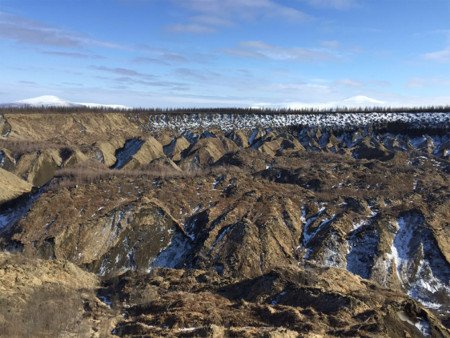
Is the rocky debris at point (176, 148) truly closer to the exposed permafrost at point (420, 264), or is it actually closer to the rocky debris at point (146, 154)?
the rocky debris at point (146, 154)

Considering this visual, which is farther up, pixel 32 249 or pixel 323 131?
pixel 323 131

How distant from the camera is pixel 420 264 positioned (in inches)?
964

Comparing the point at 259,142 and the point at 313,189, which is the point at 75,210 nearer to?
the point at 313,189

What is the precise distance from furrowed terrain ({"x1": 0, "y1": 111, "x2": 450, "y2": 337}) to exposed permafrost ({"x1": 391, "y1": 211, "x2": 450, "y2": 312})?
0.22 feet

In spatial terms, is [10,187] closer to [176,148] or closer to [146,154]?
[146,154]

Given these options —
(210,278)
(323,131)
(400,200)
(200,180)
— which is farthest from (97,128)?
(210,278)

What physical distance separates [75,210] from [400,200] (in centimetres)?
2140

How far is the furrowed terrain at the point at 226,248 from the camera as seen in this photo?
41.4ft

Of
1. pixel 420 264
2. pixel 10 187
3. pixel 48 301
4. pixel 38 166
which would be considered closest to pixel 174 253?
pixel 48 301

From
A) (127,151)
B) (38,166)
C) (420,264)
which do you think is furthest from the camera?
(127,151)

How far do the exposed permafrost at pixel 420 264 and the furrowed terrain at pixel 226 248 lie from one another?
68 mm

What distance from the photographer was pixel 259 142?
72.6m

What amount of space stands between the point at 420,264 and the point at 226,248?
420 inches

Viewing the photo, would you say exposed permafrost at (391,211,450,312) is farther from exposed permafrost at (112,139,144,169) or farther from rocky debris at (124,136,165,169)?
exposed permafrost at (112,139,144,169)
